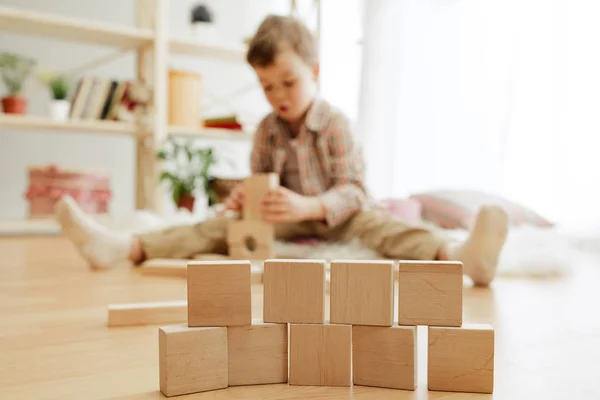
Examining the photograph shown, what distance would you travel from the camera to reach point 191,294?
0.54 metres

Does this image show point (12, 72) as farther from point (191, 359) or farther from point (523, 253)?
point (191, 359)

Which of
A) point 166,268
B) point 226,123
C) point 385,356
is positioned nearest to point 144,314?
point 385,356

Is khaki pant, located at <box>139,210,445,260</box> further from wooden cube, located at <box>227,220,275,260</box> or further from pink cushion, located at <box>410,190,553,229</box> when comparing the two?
pink cushion, located at <box>410,190,553,229</box>

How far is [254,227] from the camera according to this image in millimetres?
1346

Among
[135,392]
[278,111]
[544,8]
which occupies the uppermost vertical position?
[544,8]

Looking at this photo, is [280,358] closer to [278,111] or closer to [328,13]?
[278,111]

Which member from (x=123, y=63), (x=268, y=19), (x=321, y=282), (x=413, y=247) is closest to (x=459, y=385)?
(x=321, y=282)

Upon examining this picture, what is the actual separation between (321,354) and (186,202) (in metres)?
2.14

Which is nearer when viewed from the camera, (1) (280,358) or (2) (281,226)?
(1) (280,358)

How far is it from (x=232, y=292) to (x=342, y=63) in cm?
237

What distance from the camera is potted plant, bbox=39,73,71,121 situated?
95.7 inches

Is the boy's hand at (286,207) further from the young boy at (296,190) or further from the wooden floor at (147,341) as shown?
the wooden floor at (147,341)

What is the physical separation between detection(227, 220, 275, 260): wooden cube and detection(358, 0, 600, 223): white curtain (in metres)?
0.97

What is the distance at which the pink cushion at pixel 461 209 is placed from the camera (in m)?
1.83
